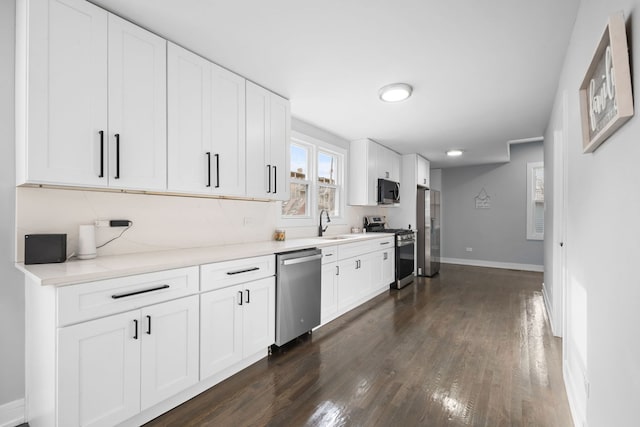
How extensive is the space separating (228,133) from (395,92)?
5.31 feet

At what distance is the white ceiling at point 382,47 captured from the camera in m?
1.81

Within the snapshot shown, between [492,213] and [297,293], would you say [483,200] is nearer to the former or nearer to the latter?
[492,213]

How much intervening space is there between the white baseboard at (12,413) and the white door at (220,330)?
102cm

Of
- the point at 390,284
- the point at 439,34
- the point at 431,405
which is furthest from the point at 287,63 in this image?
the point at 390,284

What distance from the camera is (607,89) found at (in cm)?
110

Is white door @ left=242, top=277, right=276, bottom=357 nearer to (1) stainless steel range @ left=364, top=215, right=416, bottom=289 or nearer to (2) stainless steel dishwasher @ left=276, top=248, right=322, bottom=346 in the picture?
(2) stainless steel dishwasher @ left=276, top=248, right=322, bottom=346

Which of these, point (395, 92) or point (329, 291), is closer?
point (395, 92)

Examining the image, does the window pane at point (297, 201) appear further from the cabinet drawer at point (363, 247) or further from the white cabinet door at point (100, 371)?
the white cabinet door at point (100, 371)

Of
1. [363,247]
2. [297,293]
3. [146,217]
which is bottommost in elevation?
[297,293]

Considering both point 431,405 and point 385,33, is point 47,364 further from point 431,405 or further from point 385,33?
point 385,33

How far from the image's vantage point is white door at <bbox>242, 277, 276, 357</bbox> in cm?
230

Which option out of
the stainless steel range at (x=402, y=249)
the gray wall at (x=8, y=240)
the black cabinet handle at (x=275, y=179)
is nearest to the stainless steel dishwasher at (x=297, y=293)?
the black cabinet handle at (x=275, y=179)

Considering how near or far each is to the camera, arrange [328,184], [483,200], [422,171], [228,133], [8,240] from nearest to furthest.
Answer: [8,240] → [228,133] → [328,184] → [422,171] → [483,200]

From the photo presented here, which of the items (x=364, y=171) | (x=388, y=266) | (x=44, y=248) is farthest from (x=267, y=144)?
(x=388, y=266)
